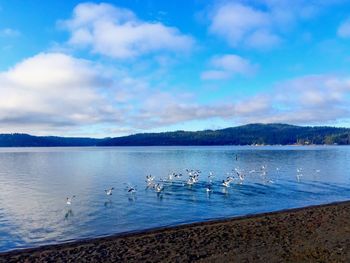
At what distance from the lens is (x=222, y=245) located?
1706 cm

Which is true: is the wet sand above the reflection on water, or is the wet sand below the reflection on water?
above

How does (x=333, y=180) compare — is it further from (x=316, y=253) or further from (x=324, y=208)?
(x=316, y=253)

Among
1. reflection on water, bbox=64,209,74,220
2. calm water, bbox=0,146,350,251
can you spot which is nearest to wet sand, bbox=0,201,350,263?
calm water, bbox=0,146,350,251

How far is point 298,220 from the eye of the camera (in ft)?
75.2

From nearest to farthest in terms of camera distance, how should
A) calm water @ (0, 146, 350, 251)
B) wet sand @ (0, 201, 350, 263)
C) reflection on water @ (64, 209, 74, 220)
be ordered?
1. wet sand @ (0, 201, 350, 263)
2. calm water @ (0, 146, 350, 251)
3. reflection on water @ (64, 209, 74, 220)

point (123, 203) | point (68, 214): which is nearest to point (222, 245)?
point (68, 214)

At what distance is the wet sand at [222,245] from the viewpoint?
15.2 m

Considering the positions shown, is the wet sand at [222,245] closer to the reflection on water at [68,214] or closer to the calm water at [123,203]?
the calm water at [123,203]

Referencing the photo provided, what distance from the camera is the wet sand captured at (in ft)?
49.7

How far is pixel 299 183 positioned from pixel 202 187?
1261 centimetres

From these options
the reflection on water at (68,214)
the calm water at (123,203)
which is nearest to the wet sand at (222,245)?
the calm water at (123,203)

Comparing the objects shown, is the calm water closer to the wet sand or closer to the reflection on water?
A: the reflection on water

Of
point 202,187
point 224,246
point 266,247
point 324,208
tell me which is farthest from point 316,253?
point 202,187

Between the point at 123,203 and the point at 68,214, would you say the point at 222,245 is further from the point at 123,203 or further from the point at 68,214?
the point at 123,203
